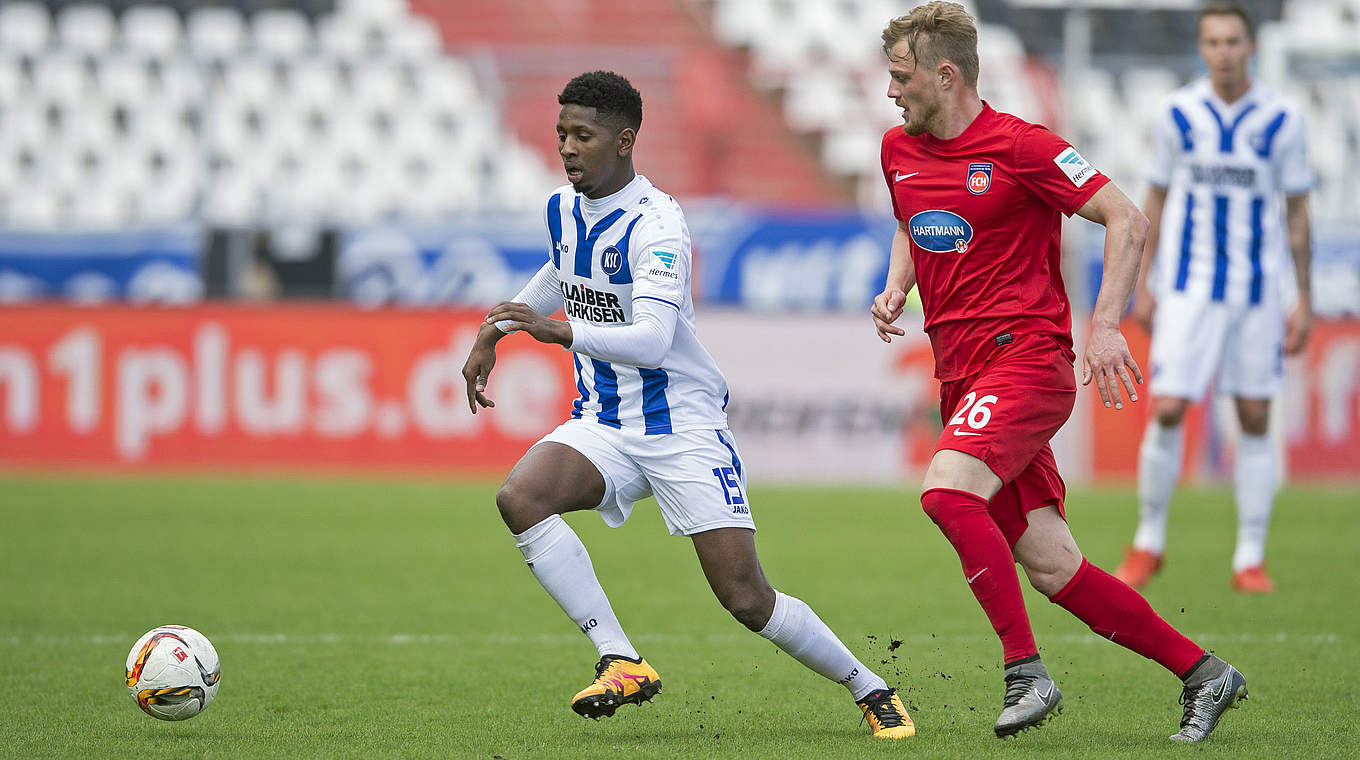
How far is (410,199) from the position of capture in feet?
57.9

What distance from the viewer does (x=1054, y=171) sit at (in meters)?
4.50

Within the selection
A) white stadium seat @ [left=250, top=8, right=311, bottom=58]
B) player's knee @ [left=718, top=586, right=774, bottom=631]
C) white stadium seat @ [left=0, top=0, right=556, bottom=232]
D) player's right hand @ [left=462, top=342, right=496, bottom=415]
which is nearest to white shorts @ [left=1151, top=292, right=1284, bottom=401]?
player's knee @ [left=718, top=586, right=774, bottom=631]

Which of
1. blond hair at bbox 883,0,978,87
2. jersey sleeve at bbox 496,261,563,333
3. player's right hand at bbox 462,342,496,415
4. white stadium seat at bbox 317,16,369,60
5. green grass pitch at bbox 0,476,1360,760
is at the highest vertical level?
white stadium seat at bbox 317,16,369,60

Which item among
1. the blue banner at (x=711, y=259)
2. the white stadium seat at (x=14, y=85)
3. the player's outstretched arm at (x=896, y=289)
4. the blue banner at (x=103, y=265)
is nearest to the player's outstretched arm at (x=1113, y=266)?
the player's outstretched arm at (x=896, y=289)

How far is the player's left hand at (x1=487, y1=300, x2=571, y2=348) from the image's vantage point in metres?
4.34

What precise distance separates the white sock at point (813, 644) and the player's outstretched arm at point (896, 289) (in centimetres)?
84

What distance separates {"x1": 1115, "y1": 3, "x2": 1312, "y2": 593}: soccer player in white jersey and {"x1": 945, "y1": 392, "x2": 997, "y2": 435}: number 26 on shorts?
3.51m

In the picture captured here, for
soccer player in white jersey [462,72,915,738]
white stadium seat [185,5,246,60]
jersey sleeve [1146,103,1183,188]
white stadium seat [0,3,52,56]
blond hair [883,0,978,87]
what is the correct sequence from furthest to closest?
white stadium seat [185,5,246,60], white stadium seat [0,3,52,56], jersey sleeve [1146,103,1183,188], soccer player in white jersey [462,72,915,738], blond hair [883,0,978,87]

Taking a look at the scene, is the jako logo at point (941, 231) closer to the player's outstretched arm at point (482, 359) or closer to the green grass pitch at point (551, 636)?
the player's outstretched arm at point (482, 359)

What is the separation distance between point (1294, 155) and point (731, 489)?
173 inches

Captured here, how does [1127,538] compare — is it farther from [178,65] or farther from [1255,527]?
[178,65]

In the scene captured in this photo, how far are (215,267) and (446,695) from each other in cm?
1105

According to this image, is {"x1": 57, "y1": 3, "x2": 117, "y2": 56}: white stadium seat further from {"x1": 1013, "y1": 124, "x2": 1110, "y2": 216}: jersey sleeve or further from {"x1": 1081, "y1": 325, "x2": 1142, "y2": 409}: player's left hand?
{"x1": 1081, "y1": 325, "x2": 1142, "y2": 409}: player's left hand

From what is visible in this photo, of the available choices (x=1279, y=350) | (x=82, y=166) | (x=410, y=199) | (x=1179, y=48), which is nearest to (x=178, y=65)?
(x=82, y=166)
